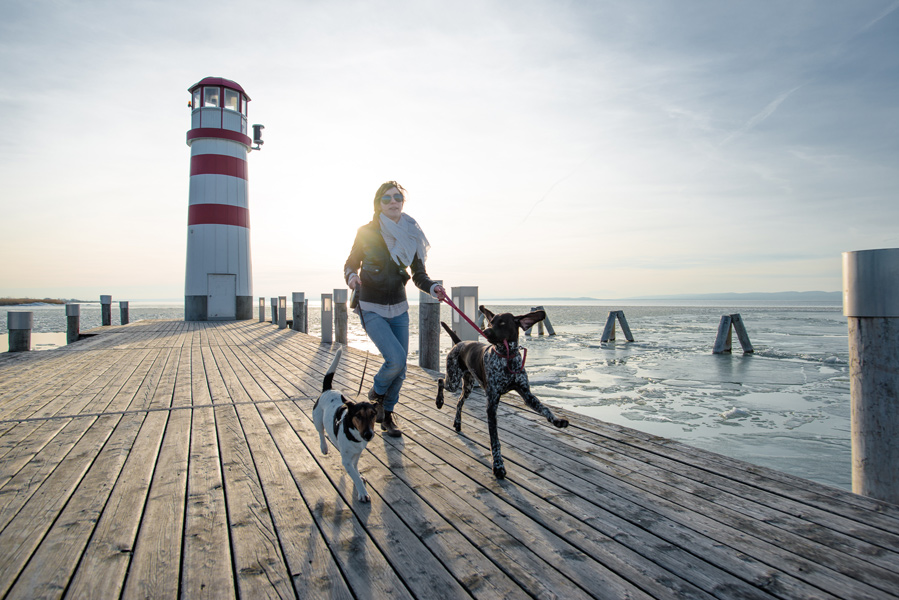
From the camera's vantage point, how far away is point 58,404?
17.7 ft

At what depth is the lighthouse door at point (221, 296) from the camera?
20891 millimetres

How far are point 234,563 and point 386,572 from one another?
710 mm

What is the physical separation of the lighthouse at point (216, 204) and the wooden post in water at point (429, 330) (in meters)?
15.8

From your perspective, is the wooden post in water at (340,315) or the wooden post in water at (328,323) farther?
the wooden post in water at (328,323)

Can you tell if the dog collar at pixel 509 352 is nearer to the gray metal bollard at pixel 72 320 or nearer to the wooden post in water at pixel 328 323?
the wooden post in water at pixel 328 323

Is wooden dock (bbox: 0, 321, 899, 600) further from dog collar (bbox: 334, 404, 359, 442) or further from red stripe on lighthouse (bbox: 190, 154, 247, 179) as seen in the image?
red stripe on lighthouse (bbox: 190, 154, 247, 179)

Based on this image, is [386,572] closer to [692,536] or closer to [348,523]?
[348,523]

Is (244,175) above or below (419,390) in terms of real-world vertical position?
above

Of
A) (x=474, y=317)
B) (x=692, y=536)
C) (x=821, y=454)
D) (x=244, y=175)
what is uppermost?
(x=244, y=175)

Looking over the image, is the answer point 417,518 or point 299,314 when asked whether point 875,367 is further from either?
point 299,314

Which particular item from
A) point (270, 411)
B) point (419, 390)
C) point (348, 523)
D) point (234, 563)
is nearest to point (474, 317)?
point (419, 390)

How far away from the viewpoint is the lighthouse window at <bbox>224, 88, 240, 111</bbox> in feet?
69.7

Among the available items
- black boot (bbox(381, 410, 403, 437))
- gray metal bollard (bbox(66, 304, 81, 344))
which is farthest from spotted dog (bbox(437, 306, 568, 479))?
gray metal bollard (bbox(66, 304, 81, 344))

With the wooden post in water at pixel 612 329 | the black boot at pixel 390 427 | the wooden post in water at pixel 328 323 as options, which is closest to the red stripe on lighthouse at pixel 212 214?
the wooden post in water at pixel 328 323
